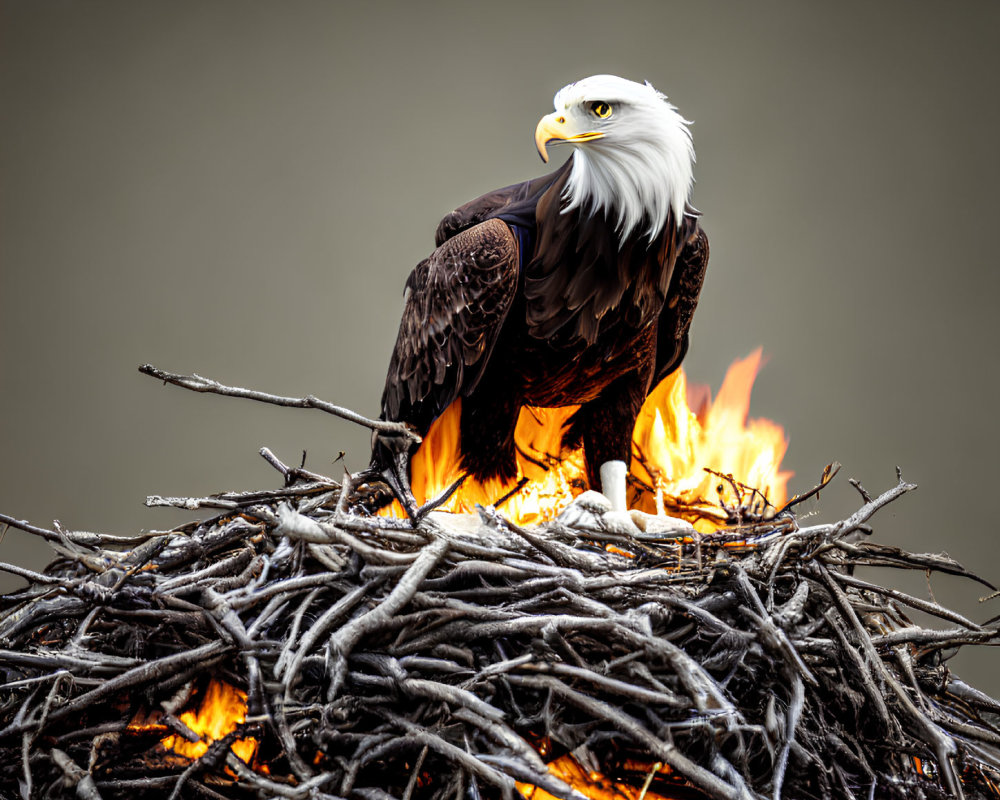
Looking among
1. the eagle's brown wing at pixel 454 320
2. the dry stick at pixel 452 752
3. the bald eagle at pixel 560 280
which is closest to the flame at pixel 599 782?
the dry stick at pixel 452 752

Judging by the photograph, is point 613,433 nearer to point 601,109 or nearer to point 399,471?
point 601,109

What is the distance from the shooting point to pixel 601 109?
142 centimetres

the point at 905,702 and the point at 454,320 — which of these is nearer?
the point at 905,702

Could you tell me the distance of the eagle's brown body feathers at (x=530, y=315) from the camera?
4.74 ft

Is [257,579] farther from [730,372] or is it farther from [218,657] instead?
[730,372]

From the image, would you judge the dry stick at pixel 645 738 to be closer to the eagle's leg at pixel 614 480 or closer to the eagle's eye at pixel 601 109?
the eagle's leg at pixel 614 480

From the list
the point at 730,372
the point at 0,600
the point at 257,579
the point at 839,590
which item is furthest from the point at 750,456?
the point at 0,600

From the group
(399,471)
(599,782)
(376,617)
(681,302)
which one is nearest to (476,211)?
(681,302)

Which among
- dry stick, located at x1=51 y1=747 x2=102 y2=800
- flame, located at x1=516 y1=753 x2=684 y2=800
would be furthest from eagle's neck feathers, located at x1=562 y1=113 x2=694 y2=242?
dry stick, located at x1=51 y1=747 x2=102 y2=800

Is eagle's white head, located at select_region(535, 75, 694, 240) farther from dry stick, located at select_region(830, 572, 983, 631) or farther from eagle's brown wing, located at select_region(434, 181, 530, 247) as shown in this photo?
dry stick, located at select_region(830, 572, 983, 631)

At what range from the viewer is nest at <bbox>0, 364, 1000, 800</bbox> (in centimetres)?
86

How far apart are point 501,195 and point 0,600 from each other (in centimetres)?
111

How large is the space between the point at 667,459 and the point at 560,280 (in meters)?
0.54

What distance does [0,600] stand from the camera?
1169 millimetres
